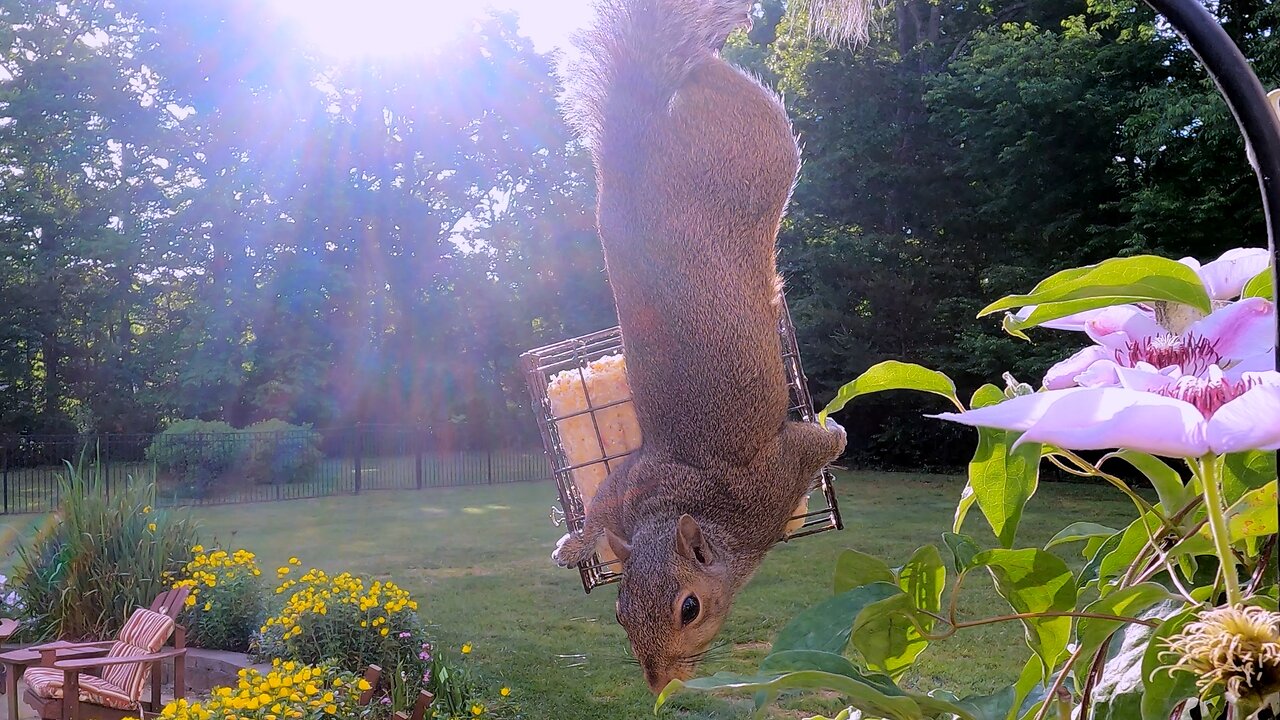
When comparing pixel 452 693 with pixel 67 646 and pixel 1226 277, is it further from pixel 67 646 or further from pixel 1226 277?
pixel 1226 277

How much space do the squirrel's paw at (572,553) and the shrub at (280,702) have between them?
0.80 metres

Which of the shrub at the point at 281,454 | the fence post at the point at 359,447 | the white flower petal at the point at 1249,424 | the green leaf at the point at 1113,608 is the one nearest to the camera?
the white flower petal at the point at 1249,424

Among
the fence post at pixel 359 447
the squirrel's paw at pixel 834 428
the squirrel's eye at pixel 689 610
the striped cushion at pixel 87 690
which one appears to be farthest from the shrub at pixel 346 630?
the fence post at pixel 359 447

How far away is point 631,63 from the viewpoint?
1.46 metres

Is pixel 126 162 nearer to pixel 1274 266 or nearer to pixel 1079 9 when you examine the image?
pixel 1079 9

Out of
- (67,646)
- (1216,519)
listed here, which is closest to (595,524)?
(1216,519)

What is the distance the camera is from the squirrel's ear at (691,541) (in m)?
1.36

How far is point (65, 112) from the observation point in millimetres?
9961

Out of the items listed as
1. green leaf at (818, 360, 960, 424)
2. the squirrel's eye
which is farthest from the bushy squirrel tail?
green leaf at (818, 360, 960, 424)

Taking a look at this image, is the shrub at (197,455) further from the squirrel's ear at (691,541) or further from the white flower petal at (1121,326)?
the white flower petal at (1121,326)

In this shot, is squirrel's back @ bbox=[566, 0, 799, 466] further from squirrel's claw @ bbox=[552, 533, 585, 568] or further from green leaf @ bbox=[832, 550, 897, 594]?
green leaf @ bbox=[832, 550, 897, 594]

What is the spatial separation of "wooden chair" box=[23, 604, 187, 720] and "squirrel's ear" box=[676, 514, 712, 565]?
1677 millimetres

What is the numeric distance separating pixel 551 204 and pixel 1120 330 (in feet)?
27.5

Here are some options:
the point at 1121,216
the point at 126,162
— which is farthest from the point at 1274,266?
the point at 126,162
